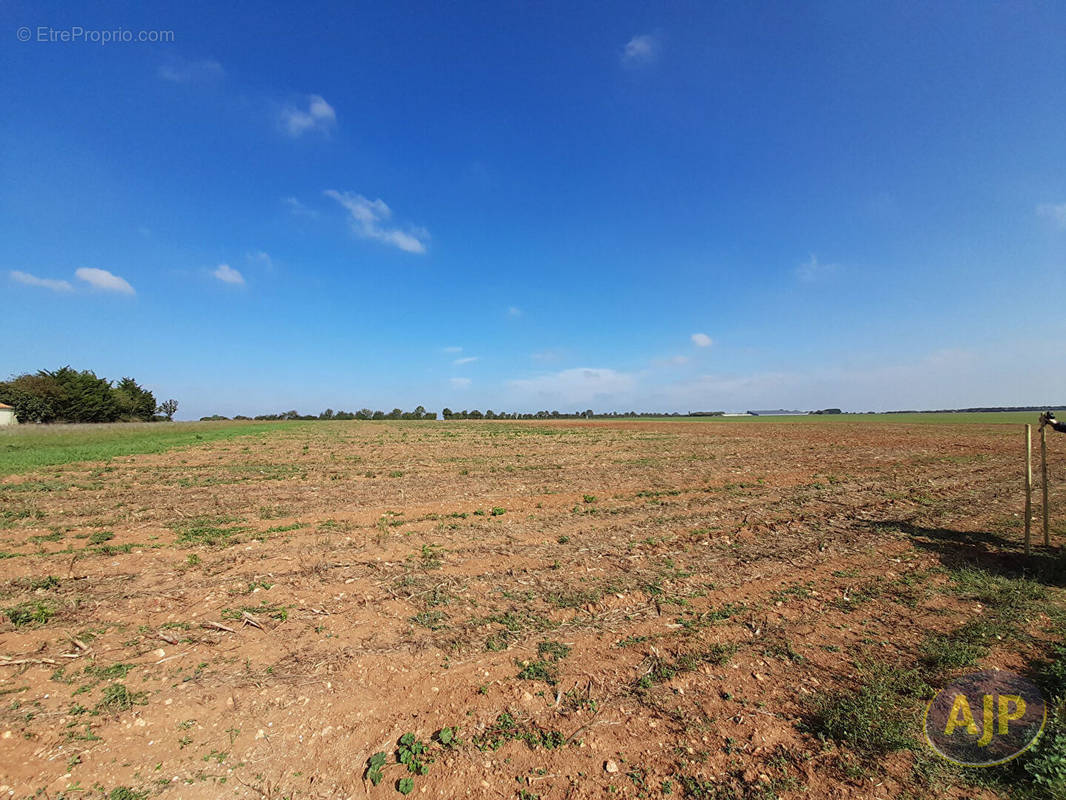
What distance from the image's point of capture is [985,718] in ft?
11.8

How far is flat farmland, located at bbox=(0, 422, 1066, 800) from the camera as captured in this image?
3.16 meters

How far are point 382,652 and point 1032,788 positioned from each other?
5.56 metres

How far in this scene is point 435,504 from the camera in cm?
1174

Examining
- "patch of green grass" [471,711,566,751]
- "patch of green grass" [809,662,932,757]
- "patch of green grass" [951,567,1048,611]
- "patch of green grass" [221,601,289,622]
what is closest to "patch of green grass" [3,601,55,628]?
"patch of green grass" [221,601,289,622]

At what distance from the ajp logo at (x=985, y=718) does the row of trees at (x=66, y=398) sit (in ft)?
360

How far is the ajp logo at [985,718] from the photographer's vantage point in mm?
3264

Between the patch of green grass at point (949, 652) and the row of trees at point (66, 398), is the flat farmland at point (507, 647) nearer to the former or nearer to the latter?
the patch of green grass at point (949, 652)

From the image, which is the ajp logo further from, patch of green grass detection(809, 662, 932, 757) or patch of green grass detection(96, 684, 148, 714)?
patch of green grass detection(96, 684, 148, 714)

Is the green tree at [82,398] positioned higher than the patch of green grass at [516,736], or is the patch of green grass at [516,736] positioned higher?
the green tree at [82,398]

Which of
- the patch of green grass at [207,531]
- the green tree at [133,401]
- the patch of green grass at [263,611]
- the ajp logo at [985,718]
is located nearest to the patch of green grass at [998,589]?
the ajp logo at [985,718]

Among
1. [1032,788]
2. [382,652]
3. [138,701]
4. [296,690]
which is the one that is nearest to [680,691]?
[1032,788]

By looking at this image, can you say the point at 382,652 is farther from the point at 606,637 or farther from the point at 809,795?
the point at 809,795

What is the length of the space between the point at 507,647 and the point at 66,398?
110 metres

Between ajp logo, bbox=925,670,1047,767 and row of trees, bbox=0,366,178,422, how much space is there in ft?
360
